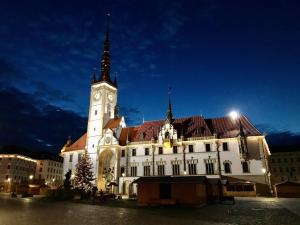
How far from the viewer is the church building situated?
4616 cm

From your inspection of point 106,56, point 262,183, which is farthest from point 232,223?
point 106,56

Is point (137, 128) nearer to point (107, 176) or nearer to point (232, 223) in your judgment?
point (107, 176)

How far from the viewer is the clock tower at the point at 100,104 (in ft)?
213

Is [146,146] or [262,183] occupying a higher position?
[146,146]

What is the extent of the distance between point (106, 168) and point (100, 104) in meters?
18.2

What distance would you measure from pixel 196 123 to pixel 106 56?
37.6m

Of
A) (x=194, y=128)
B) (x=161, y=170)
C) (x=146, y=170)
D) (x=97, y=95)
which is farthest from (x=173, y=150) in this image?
(x=97, y=95)

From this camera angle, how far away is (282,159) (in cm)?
9712

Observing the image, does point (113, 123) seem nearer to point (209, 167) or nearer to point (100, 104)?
point (100, 104)

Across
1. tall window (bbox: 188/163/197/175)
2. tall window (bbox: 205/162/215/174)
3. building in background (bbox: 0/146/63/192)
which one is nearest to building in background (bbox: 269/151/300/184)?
tall window (bbox: 205/162/215/174)

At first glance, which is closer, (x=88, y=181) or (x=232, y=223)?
Answer: (x=232, y=223)

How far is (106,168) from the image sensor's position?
6019 centimetres

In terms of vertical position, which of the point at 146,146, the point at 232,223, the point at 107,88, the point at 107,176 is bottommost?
the point at 232,223

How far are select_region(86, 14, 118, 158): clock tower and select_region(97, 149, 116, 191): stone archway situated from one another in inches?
92.5
